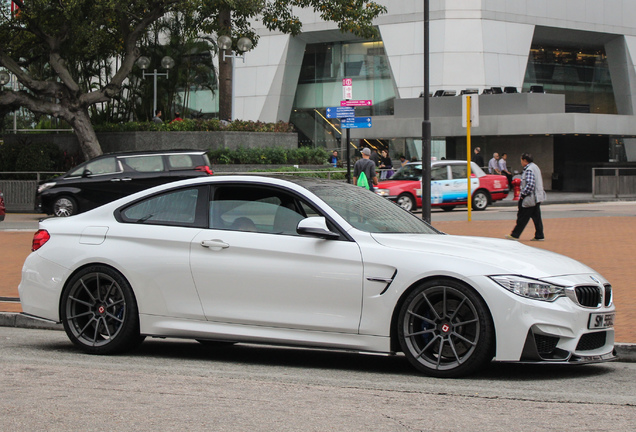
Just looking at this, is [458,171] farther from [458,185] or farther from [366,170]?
[366,170]

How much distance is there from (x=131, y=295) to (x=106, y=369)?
0.73m

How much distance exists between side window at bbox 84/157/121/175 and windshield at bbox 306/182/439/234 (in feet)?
55.6

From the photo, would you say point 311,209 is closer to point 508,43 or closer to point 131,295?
point 131,295

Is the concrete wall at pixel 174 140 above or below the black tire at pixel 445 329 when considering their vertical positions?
above

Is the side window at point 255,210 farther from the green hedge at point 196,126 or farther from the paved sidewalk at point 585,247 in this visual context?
the green hedge at point 196,126

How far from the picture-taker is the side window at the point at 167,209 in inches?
303

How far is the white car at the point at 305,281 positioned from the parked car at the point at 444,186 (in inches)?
845

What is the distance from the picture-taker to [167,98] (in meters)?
42.8

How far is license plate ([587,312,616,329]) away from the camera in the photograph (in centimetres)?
666

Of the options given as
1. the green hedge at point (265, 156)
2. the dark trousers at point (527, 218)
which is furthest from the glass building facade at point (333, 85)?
the dark trousers at point (527, 218)

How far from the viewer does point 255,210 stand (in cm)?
755

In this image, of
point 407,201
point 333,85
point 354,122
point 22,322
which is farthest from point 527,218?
point 333,85

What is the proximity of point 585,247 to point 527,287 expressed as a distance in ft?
35.4

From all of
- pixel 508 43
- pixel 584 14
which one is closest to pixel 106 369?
pixel 508 43
